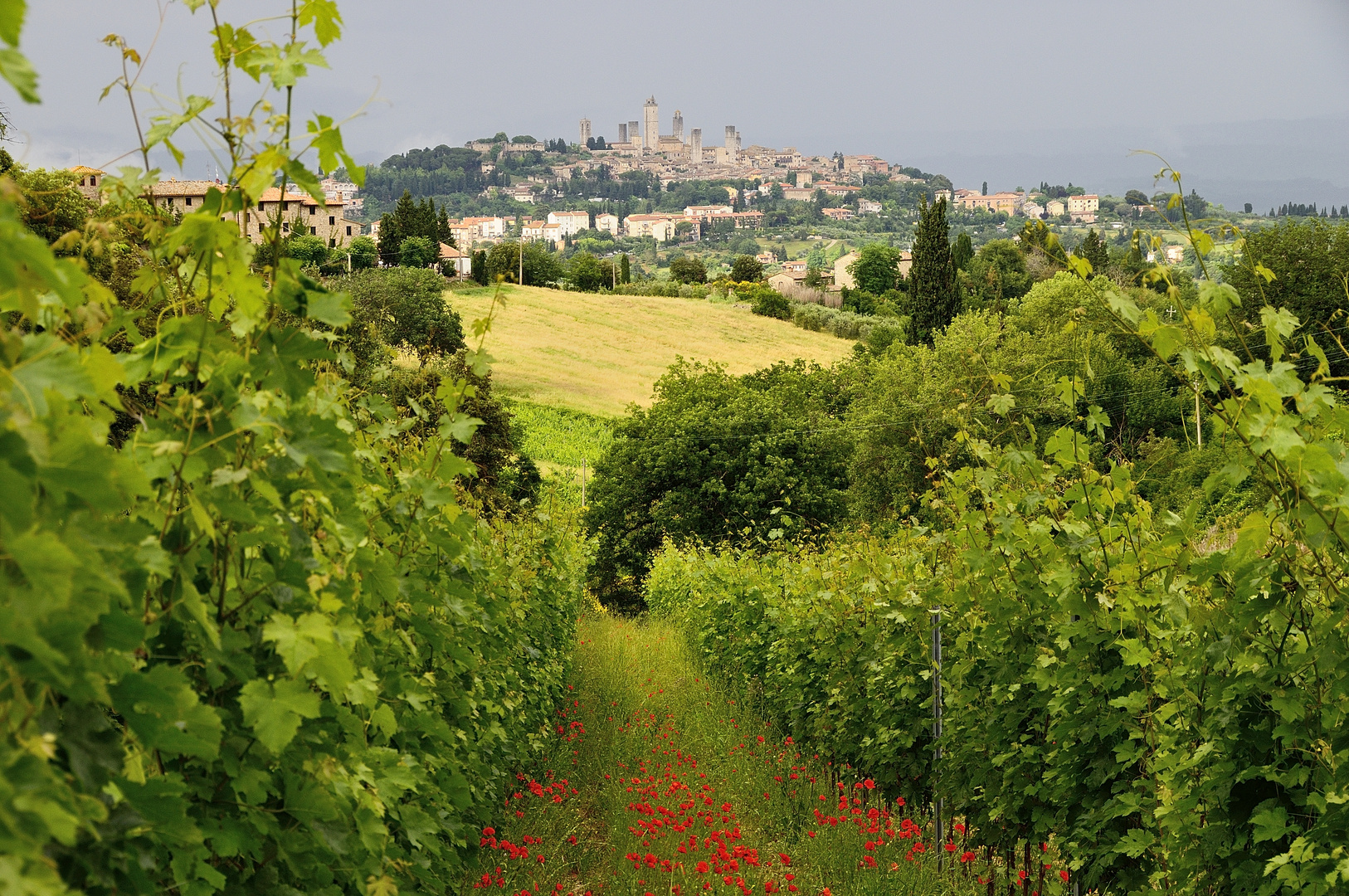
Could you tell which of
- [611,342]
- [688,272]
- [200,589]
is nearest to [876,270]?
[688,272]

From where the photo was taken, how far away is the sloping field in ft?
170

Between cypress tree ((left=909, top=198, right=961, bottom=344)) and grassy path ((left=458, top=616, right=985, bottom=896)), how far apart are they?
42854mm

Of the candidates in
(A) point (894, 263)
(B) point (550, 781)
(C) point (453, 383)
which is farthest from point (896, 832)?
(A) point (894, 263)

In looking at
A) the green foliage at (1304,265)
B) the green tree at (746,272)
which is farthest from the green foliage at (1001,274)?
the green tree at (746,272)

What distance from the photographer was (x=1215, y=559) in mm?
3270

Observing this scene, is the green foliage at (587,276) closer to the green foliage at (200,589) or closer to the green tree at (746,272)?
the green tree at (746,272)

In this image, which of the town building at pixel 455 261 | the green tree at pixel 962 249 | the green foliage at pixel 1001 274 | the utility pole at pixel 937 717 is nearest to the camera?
the utility pole at pixel 937 717

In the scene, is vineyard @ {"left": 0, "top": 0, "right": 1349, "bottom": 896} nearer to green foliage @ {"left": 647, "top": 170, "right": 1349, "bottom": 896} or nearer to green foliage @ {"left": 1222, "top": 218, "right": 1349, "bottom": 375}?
green foliage @ {"left": 647, "top": 170, "right": 1349, "bottom": 896}

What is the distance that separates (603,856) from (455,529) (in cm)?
245

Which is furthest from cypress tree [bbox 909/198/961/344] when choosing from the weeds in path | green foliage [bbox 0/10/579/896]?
green foliage [bbox 0/10/579/896]

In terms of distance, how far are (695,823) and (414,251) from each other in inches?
2918

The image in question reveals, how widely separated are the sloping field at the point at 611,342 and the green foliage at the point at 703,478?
13.7 metres

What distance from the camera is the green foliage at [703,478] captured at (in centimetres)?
3192

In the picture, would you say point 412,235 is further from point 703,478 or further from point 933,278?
point 703,478
